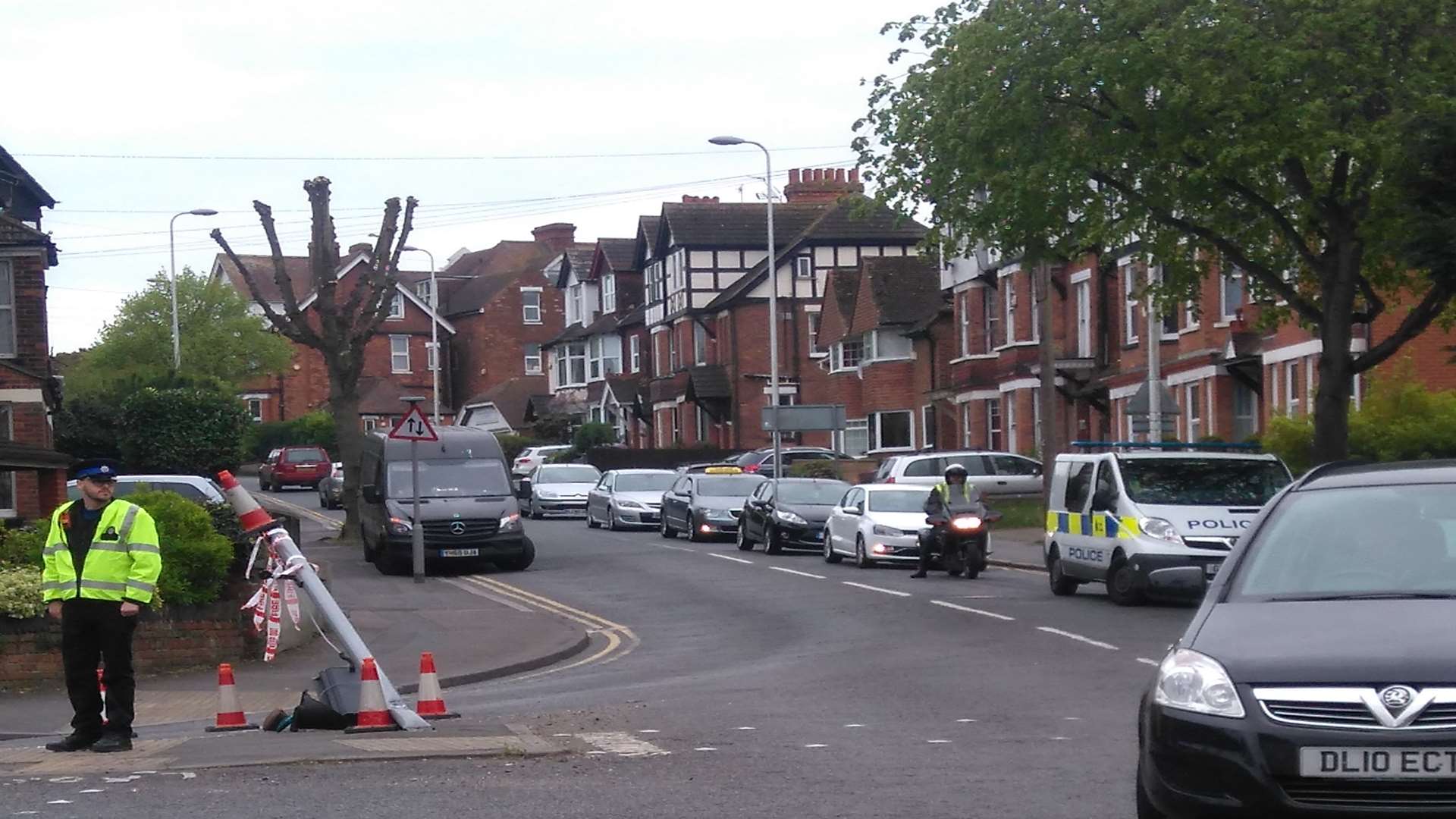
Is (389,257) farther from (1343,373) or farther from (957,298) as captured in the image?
(957,298)

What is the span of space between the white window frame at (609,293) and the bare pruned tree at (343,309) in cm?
5040

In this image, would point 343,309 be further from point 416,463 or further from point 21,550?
point 21,550

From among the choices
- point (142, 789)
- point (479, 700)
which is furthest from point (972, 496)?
point (142, 789)

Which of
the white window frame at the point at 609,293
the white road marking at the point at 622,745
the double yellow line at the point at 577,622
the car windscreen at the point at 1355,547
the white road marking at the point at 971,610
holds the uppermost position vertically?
the white window frame at the point at 609,293

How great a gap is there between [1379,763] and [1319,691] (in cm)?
30

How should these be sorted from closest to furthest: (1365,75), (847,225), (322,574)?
(322,574), (1365,75), (847,225)

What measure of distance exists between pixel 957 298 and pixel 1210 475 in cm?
3296

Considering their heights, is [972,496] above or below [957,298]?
below

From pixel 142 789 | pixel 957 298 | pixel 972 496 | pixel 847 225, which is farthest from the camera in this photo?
pixel 847 225

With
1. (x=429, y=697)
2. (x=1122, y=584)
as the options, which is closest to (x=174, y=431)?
(x=1122, y=584)

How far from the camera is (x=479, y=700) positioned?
1487cm

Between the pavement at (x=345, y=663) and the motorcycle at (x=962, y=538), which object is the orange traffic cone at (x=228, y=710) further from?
the motorcycle at (x=962, y=538)

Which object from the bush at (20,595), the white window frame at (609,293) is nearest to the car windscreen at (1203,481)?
the bush at (20,595)

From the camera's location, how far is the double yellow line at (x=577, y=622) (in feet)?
60.4
